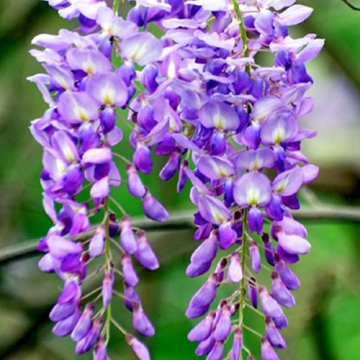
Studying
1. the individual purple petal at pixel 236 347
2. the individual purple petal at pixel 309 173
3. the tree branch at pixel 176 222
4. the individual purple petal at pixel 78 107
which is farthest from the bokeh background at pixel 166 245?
the individual purple petal at pixel 78 107

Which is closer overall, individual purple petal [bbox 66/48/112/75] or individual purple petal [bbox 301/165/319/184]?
individual purple petal [bbox 66/48/112/75]

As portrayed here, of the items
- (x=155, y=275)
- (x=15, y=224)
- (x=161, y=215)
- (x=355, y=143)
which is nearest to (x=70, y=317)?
(x=161, y=215)

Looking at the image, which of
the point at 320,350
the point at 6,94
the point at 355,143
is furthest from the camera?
the point at 355,143

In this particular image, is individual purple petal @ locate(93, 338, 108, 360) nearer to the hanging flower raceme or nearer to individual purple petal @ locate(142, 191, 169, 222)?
the hanging flower raceme

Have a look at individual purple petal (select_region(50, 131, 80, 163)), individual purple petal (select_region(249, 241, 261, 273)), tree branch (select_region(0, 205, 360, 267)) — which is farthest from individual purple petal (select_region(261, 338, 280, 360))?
tree branch (select_region(0, 205, 360, 267))

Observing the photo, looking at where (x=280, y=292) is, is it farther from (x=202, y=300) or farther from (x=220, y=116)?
(x=220, y=116)

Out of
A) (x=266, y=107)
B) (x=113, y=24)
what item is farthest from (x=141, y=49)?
(x=266, y=107)

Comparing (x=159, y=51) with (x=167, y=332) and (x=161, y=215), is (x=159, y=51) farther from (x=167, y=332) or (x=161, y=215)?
(x=167, y=332)
